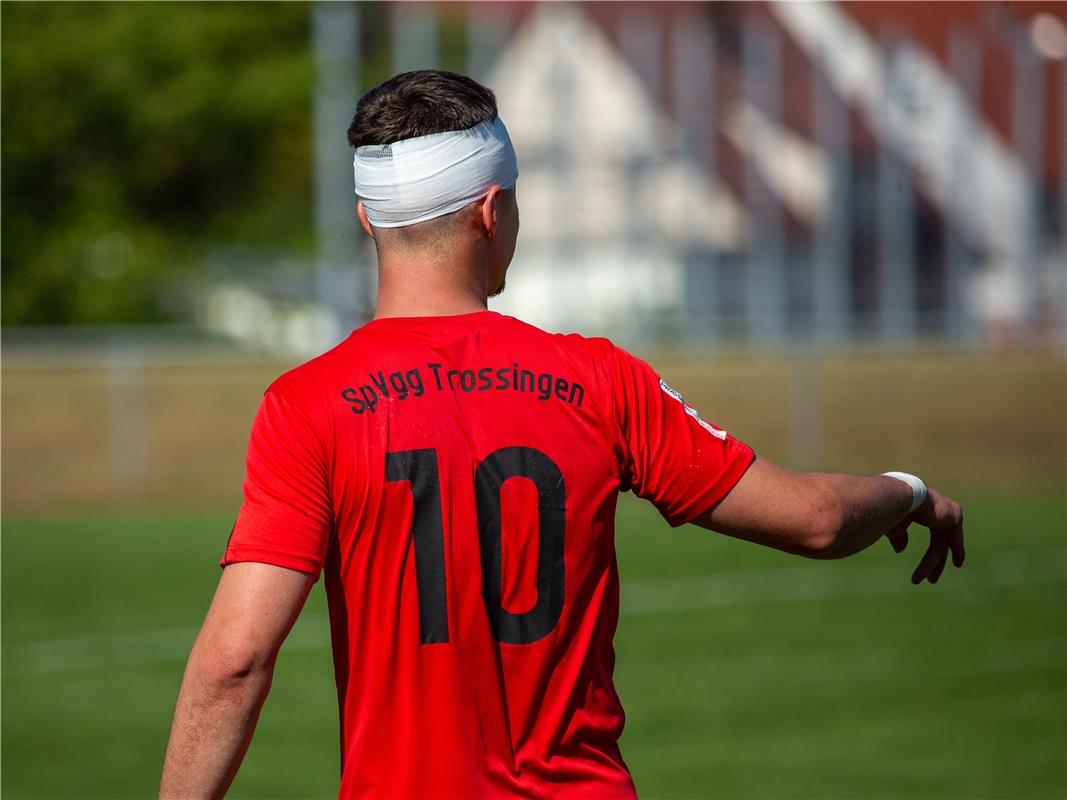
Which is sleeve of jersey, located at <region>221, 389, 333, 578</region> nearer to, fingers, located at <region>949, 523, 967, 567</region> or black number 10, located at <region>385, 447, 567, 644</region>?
black number 10, located at <region>385, 447, 567, 644</region>

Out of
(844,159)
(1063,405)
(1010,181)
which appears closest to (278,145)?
(844,159)

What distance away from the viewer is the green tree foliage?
26.0 metres

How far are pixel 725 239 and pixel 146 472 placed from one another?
1103 cm

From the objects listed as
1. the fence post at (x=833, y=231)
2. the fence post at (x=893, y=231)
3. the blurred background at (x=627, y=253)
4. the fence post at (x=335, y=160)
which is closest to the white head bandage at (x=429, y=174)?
the blurred background at (x=627, y=253)

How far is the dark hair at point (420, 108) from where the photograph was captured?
264cm

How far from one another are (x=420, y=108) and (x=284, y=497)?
2.37ft

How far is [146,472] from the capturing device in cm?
2044

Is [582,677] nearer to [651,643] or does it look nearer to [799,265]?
[651,643]

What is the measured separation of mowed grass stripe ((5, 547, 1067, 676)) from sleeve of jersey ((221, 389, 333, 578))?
8.41m

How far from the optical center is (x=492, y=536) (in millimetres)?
2564

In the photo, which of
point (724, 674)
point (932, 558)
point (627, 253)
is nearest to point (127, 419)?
point (627, 253)

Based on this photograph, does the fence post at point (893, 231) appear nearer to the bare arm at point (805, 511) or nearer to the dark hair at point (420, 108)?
the bare arm at point (805, 511)

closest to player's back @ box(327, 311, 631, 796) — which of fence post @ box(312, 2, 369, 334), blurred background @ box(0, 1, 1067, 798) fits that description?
blurred background @ box(0, 1, 1067, 798)

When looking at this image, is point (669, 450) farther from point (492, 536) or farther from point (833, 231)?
point (833, 231)
